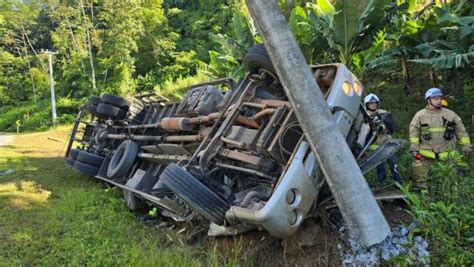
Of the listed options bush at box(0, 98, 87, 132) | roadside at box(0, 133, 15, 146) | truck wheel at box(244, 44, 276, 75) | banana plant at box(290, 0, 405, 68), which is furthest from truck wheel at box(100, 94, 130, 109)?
bush at box(0, 98, 87, 132)


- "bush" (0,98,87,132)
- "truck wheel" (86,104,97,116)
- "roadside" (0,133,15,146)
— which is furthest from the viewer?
"bush" (0,98,87,132)

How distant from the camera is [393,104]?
10.0 m

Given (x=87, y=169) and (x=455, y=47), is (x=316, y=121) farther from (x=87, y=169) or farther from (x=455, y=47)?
(x=87, y=169)

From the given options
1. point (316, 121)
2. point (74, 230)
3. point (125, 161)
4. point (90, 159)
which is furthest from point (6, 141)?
point (316, 121)

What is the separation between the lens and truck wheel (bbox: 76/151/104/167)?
8094 millimetres

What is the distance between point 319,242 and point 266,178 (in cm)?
75

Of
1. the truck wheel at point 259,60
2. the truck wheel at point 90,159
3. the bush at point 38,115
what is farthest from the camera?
the bush at point 38,115

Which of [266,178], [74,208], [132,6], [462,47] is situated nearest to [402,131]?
[462,47]

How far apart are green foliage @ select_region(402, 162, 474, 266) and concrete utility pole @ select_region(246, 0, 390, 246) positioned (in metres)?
0.51

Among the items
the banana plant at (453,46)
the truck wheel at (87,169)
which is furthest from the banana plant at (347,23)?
the truck wheel at (87,169)

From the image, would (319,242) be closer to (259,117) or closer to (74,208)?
(259,117)

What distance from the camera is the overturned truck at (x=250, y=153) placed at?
147 inches

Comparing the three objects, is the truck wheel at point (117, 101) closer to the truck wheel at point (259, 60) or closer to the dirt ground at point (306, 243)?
the truck wheel at point (259, 60)

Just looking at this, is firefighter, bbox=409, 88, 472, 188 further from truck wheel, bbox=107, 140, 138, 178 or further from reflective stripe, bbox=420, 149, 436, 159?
truck wheel, bbox=107, 140, 138, 178
